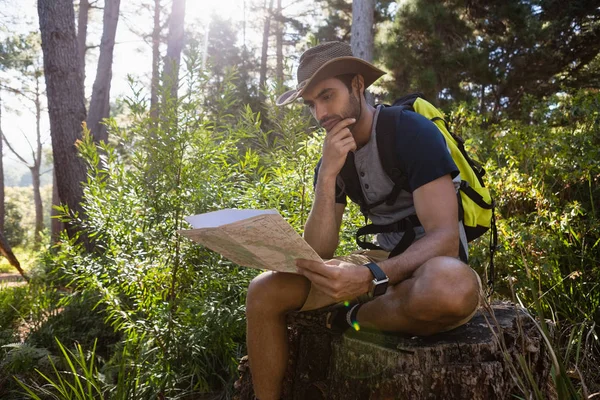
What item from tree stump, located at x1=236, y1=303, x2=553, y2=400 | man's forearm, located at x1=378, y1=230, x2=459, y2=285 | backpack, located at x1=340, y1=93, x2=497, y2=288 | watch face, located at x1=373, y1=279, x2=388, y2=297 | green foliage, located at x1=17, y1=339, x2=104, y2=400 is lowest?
green foliage, located at x1=17, y1=339, x2=104, y2=400

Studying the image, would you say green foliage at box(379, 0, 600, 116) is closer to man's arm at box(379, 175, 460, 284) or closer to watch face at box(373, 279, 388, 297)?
man's arm at box(379, 175, 460, 284)

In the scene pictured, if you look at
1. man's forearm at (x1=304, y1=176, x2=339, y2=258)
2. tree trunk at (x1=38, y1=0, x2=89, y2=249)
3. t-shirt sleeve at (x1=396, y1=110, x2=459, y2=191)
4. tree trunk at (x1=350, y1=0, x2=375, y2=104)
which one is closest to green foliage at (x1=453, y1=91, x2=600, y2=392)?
man's forearm at (x1=304, y1=176, x2=339, y2=258)

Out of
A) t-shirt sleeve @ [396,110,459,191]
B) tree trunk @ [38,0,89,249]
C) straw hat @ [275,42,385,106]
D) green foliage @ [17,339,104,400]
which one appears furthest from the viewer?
tree trunk @ [38,0,89,249]

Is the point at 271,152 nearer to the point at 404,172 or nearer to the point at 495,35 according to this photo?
the point at 404,172

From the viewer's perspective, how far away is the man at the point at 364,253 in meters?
1.68

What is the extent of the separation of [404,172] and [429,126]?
0.22 meters

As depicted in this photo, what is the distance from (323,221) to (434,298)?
78 centimetres

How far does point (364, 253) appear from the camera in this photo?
2398 millimetres

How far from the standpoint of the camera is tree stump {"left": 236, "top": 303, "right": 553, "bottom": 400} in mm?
1639

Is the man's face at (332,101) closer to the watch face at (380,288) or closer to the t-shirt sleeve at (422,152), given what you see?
the t-shirt sleeve at (422,152)

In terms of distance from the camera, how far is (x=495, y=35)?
38.0ft

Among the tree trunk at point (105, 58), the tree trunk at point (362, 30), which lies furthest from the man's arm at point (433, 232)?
the tree trunk at point (105, 58)

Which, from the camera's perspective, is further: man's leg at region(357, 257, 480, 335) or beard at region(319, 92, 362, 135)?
beard at region(319, 92, 362, 135)

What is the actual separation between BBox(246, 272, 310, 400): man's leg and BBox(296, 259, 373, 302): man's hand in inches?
11.4
